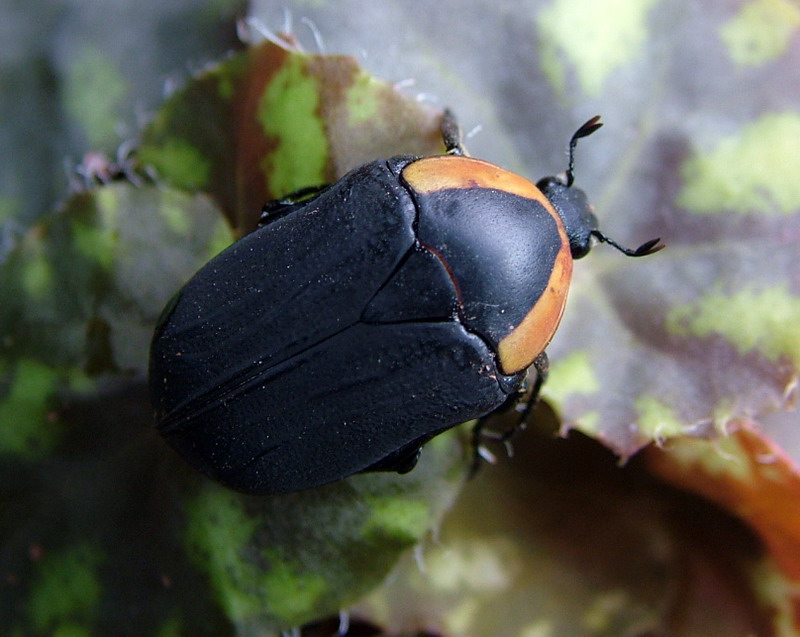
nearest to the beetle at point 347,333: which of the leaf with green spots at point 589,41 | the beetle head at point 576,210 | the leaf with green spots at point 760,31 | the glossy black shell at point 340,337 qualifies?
the glossy black shell at point 340,337

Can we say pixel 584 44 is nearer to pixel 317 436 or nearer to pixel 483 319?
pixel 483 319

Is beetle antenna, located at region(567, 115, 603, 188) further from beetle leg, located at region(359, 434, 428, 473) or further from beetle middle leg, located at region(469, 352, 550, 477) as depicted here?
beetle leg, located at region(359, 434, 428, 473)

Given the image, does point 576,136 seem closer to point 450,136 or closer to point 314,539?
point 450,136

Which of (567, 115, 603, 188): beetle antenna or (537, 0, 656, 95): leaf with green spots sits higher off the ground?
(537, 0, 656, 95): leaf with green spots

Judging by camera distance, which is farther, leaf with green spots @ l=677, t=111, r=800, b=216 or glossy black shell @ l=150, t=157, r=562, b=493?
leaf with green spots @ l=677, t=111, r=800, b=216

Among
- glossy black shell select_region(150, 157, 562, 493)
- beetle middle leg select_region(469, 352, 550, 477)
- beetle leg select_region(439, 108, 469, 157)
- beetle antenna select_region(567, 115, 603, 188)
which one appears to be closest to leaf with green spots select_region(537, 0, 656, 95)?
beetle antenna select_region(567, 115, 603, 188)

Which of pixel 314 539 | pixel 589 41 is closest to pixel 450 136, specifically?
pixel 589 41
